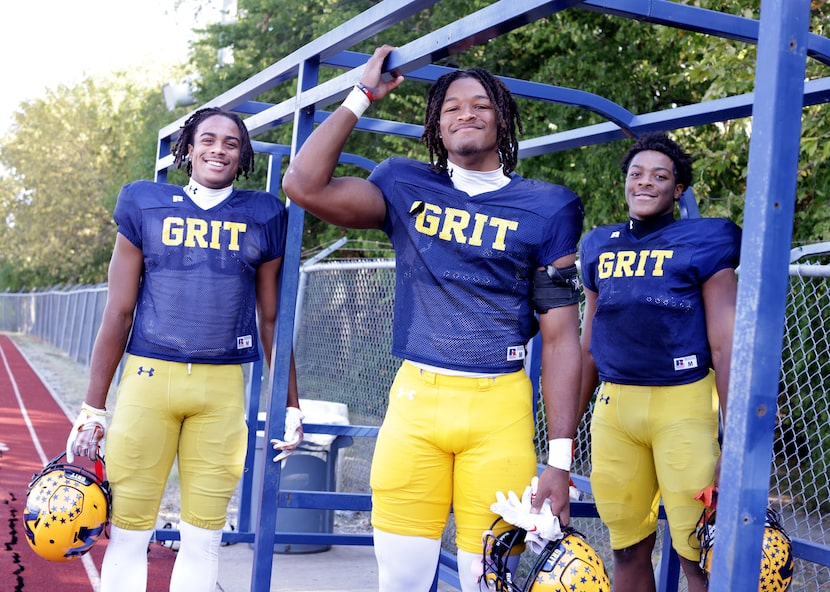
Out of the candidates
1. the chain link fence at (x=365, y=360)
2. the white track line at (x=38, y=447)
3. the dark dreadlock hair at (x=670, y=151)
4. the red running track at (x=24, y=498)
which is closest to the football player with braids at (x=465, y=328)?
the dark dreadlock hair at (x=670, y=151)

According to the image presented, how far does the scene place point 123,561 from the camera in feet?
10.7

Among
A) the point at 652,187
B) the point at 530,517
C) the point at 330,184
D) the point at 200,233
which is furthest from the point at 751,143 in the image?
the point at 200,233

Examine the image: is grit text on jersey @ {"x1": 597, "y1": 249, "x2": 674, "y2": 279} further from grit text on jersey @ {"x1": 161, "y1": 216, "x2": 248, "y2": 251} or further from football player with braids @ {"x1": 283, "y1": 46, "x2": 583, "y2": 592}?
grit text on jersey @ {"x1": 161, "y1": 216, "x2": 248, "y2": 251}

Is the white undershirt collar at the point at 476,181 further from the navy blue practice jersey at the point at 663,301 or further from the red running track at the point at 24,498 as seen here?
the red running track at the point at 24,498

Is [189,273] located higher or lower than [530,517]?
higher

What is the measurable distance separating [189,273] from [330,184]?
2.84ft

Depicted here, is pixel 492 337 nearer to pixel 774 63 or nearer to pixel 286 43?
pixel 774 63

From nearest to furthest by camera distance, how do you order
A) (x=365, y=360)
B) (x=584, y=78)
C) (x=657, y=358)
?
(x=657, y=358)
(x=365, y=360)
(x=584, y=78)

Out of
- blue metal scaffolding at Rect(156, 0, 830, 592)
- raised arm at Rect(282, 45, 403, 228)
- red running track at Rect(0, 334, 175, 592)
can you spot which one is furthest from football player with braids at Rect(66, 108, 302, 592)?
red running track at Rect(0, 334, 175, 592)

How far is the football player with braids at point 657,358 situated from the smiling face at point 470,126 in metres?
0.94

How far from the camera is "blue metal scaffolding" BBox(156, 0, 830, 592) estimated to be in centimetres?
190

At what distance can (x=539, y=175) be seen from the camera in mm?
10148

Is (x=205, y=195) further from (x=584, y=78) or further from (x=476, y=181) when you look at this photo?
(x=584, y=78)

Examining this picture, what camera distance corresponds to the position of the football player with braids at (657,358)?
3.31 m
